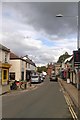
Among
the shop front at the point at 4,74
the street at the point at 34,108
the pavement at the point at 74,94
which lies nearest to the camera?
the street at the point at 34,108

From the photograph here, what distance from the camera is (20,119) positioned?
12938 millimetres

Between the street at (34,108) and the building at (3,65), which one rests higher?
the building at (3,65)

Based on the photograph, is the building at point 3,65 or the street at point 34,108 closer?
the street at point 34,108

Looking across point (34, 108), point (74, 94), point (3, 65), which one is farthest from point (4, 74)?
point (34, 108)

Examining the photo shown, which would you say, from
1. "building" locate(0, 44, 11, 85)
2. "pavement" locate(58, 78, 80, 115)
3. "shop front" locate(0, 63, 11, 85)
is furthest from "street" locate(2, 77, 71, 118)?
"building" locate(0, 44, 11, 85)

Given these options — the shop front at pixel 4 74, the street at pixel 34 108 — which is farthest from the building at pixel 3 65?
the street at pixel 34 108

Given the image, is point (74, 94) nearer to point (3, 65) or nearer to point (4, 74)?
point (3, 65)

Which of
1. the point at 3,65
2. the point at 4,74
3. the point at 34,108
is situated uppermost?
the point at 3,65

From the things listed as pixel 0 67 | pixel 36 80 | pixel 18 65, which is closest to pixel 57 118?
pixel 0 67

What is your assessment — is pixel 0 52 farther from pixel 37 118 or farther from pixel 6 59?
pixel 37 118

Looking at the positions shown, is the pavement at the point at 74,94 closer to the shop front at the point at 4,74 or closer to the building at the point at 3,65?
the shop front at the point at 4,74

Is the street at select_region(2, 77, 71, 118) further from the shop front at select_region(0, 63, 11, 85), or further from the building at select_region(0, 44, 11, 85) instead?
the building at select_region(0, 44, 11, 85)

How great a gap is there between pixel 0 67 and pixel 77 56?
30.0 metres

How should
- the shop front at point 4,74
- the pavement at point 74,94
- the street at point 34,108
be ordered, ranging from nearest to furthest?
the street at point 34,108 < the pavement at point 74,94 < the shop front at point 4,74
